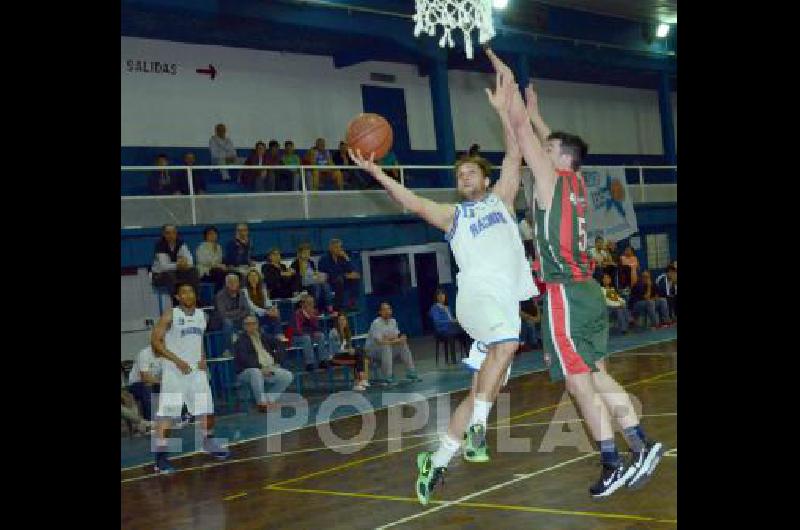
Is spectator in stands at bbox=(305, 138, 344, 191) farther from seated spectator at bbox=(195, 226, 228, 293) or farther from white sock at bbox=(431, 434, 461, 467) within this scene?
white sock at bbox=(431, 434, 461, 467)

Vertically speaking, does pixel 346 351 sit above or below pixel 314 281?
below

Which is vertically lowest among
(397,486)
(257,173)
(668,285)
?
(397,486)

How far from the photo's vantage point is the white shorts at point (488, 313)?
539cm

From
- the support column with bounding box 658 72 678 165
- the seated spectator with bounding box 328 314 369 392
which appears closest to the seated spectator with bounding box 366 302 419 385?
the seated spectator with bounding box 328 314 369 392

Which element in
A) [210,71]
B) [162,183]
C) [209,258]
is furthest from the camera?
[210,71]

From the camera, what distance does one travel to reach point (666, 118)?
81.8ft

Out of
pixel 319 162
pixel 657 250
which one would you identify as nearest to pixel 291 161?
pixel 319 162

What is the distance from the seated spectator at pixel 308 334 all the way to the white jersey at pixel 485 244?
6603 mm

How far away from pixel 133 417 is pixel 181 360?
5.89 feet

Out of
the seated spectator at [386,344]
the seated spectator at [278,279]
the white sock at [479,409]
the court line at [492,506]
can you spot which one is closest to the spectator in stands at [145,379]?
the seated spectator at [278,279]

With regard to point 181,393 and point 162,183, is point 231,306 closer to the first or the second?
point 181,393
